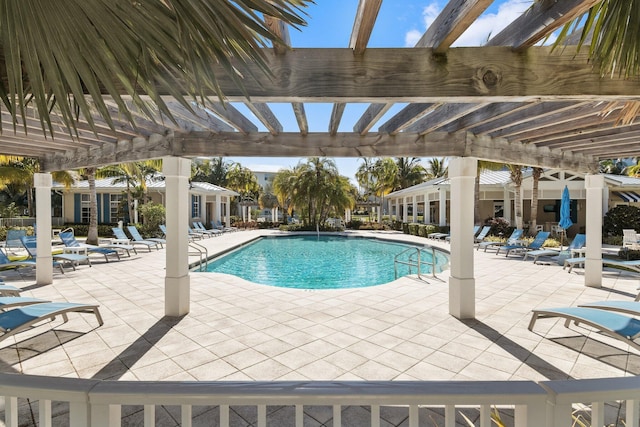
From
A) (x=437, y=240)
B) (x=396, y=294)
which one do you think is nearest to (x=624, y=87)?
(x=396, y=294)

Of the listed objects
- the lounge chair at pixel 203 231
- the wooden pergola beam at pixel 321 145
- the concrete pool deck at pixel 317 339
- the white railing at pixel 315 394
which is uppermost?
the wooden pergola beam at pixel 321 145

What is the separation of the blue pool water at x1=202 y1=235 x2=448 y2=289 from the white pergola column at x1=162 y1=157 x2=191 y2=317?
4471 millimetres

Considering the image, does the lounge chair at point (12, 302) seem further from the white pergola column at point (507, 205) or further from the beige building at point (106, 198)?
the white pergola column at point (507, 205)

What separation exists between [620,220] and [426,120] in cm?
2012

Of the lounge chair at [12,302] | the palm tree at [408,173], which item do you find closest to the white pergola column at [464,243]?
the lounge chair at [12,302]

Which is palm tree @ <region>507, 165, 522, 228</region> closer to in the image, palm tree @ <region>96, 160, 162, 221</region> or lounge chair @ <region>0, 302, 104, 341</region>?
lounge chair @ <region>0, 302, 104, 341</region>

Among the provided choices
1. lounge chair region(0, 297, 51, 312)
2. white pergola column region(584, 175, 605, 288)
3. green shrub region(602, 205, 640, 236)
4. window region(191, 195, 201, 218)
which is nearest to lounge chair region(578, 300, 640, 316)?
white pergola column region(584, 175, 605, 288)

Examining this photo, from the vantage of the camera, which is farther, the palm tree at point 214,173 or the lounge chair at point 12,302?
the palm tree at point 214,173

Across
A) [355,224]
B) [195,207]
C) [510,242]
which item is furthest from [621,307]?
[195,207]

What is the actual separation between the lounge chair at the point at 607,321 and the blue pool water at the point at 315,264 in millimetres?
5955

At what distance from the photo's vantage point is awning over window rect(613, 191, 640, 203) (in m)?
19.2

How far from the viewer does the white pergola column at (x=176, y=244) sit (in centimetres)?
550

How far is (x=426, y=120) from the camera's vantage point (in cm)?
486

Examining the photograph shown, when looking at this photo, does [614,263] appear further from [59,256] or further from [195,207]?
[195,207]
